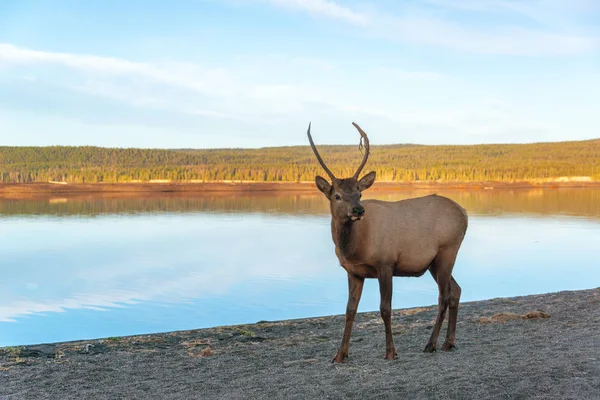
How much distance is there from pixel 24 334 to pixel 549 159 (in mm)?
129700

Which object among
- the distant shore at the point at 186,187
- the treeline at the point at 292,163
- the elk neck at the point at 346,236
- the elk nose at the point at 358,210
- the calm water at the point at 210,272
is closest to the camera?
the elk nose at the point at 358,210

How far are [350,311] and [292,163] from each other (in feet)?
405

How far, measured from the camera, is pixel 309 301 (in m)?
19.6

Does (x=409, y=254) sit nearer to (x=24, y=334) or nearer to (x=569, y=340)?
(x=569, y=340)

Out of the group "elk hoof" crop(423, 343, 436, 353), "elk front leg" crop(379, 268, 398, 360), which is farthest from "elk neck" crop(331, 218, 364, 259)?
"elk hoof" crop(423, 343, 436, 353)

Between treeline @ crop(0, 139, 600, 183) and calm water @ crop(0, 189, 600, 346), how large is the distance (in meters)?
62.9

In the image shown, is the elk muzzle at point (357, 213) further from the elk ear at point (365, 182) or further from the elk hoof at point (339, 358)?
the elk hoof at point (339, 358)

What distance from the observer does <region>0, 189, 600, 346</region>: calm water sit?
59.5ft

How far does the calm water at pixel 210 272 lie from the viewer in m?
18.1

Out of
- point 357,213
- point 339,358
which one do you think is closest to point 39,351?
point 339,358

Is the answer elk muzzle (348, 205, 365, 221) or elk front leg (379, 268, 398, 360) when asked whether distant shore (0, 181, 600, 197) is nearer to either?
elk front leg (379, 268, 398, 360)

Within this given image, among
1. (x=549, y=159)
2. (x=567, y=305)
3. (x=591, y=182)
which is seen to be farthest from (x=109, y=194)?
(x=567, y=305)

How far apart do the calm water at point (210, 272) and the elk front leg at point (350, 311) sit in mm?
7746

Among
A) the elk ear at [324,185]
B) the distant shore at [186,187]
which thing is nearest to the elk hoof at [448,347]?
the elk ear at [324,185]
